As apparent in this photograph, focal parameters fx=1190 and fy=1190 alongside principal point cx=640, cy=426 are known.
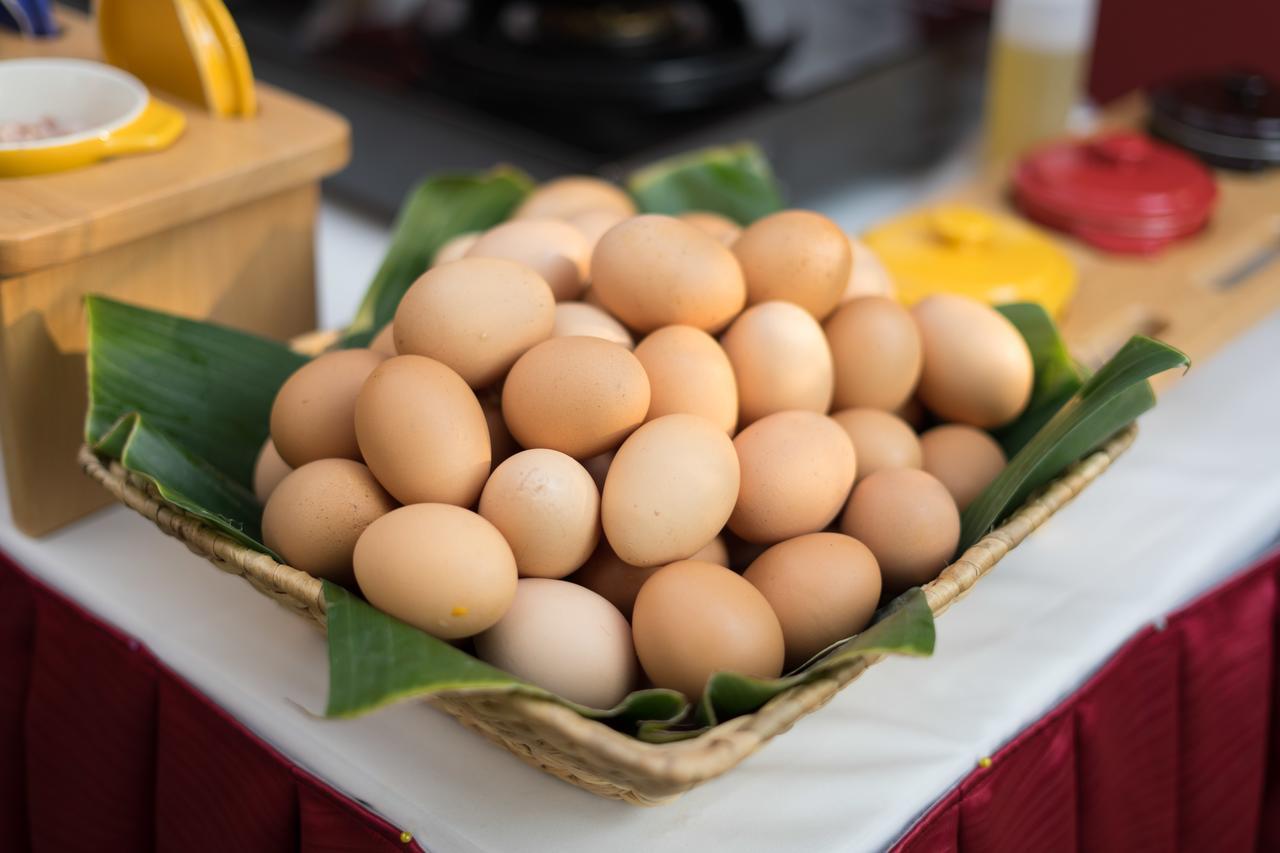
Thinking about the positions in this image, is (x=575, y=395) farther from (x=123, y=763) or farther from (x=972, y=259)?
(x=972, y=259)

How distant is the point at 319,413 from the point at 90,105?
0.29 meters

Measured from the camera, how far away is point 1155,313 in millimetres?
855

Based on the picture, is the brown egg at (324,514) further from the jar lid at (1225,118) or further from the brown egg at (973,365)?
the jar lid at (1225,118)

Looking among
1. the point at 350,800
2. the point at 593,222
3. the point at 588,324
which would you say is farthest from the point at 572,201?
the point at 350,800

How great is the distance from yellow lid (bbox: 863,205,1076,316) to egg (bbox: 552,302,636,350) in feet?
0.91

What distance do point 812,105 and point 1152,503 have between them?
1.67ft

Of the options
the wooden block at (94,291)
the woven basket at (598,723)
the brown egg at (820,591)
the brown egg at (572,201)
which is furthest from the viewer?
the brown egg at (572,201)

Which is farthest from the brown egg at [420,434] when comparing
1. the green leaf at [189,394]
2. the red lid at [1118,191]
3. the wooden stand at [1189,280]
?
the red lid at [1118,191]

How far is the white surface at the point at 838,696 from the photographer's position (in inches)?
20.1

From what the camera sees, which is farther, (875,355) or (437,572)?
(875,355)

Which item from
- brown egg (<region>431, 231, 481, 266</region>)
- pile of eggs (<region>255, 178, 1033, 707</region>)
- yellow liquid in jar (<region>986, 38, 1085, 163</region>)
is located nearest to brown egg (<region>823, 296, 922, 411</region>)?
pile of eggs (<region>255, 178, 1033, 707</region>)

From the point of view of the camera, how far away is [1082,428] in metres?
0.55

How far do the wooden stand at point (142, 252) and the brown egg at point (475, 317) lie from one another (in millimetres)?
183

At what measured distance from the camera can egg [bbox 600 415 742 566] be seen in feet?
1.64
